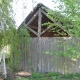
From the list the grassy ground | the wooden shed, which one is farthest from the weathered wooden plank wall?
the grassy ground

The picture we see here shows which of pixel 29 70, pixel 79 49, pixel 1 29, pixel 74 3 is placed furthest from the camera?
pixel 29 70

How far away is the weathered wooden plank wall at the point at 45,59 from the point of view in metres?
12.0

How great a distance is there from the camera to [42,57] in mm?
12641

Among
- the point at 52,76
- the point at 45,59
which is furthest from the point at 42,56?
the point at 52,76

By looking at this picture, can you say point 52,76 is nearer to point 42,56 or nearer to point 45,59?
point 45,59

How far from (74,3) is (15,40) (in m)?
4.74

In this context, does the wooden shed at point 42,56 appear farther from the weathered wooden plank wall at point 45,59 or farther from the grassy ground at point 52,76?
the grassy ground at point 52,76

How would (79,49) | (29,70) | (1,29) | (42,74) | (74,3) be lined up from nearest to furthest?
(74,3), (79,49), (1,29), (42,74), (29,70)

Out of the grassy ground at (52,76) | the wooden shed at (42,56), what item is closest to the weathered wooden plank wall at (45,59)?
the wooden shed at (42,56)

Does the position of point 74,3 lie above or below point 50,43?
above

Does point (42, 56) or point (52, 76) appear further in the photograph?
point (42, 56)

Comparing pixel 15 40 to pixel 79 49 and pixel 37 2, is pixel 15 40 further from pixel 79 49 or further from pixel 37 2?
pixel 79 49

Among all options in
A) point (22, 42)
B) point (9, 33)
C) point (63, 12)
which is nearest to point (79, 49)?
point (63, 12)

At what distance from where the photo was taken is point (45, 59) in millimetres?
12570
